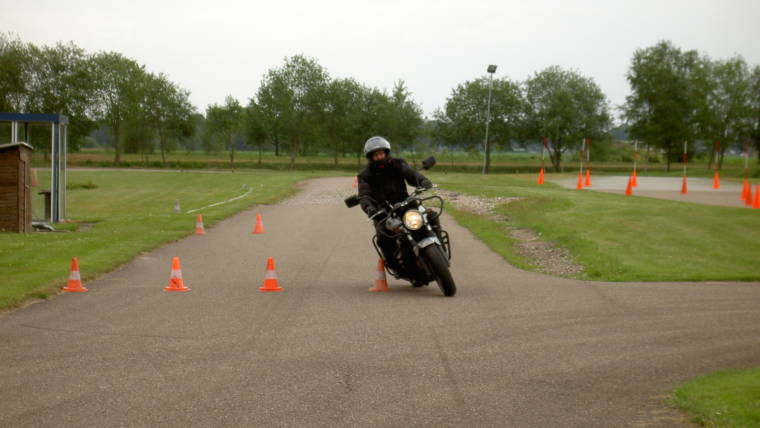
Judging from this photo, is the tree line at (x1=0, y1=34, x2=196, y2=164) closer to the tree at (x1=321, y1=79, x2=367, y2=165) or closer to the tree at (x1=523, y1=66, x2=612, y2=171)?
the tree at (x1=321, y1=79, x2=367, y2=165)

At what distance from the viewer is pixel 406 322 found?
902 cm

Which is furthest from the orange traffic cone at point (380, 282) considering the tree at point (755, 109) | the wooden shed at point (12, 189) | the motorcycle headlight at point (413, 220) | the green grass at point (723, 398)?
the tree at point (755, 109)

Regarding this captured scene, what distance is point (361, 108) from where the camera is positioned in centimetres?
9306

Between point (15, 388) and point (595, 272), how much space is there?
9781 mm

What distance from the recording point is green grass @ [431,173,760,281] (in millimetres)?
14047

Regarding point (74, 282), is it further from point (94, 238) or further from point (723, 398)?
point (723, 398)

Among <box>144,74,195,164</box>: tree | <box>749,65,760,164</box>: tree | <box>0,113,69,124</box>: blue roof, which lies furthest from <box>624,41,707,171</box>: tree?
<box>0,113,69,124</box>: blue roof

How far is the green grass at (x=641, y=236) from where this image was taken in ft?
46.1

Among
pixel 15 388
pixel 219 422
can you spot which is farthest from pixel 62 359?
pixel 219 422

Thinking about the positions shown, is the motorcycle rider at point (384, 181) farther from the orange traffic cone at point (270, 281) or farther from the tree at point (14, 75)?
the tree at point (14, 75)

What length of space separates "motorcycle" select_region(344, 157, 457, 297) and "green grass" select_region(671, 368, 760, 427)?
4499 mm

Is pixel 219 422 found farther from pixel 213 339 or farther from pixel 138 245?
pixel 138 245

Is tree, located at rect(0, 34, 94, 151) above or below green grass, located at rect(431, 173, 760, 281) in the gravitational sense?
above

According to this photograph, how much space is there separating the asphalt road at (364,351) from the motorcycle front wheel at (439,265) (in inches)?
8.5
